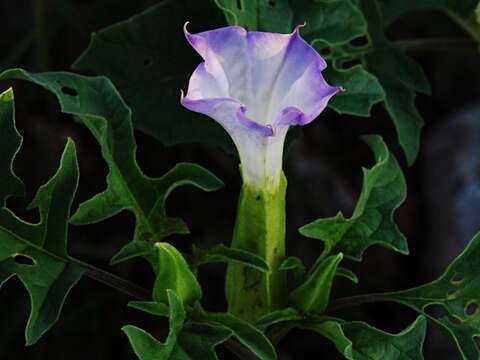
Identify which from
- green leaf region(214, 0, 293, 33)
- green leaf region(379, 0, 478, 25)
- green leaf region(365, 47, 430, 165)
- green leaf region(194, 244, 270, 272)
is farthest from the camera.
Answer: green leaf region(379, 0, 478, 25)

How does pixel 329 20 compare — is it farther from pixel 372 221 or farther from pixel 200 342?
pixel 200 342

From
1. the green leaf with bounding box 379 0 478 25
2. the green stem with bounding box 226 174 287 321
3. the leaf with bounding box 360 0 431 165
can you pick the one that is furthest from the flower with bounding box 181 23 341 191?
the green leaf with bounding box 379 0 478 25

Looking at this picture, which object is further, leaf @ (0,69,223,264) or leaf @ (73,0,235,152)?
leaf @ (73,0,235,152)

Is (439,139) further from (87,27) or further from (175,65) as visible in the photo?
(175,65)

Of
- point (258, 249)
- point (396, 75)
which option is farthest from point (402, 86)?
point (258, 249)

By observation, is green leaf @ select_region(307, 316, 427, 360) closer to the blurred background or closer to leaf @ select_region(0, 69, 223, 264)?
leaf @ select_region(0, 69, 223, 264)

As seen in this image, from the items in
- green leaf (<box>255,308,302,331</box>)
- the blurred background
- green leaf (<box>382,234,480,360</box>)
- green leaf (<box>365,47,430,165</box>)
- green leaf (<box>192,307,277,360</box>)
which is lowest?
the blurred background

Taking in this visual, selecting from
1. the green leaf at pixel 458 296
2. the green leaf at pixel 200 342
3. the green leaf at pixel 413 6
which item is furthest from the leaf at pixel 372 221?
the green leaf at pixel 413 6
